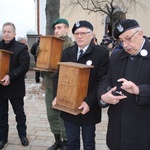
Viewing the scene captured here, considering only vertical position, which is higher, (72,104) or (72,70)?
(72,70)

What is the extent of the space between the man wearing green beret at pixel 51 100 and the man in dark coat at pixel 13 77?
1.27ft

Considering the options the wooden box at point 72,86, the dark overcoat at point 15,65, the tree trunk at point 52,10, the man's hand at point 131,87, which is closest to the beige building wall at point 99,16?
the tree trunk at point 52,10

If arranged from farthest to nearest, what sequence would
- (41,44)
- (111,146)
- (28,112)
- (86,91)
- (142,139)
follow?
(28,112)
(41,44)
(86,91)
(111,146)
(142,139)

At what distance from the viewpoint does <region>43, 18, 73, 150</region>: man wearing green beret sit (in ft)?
9.94

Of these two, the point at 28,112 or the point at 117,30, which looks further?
the point at 28,112

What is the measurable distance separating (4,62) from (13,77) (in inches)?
9.6

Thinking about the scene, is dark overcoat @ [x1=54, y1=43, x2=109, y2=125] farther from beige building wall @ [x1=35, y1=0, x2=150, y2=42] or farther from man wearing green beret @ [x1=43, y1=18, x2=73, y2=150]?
beige building wall @ [x1=35, y1=0, x2=150, y2=42]

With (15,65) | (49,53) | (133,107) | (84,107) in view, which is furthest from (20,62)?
(133,107)

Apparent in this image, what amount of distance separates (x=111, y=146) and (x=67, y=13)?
1891 centimetres

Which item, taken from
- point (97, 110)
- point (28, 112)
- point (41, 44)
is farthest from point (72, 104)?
point (28, 112)

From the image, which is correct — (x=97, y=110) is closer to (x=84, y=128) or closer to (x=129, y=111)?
(x=84, y=128)

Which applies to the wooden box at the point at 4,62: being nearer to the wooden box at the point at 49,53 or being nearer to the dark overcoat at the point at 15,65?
the dark overcoat at the point at 15,65

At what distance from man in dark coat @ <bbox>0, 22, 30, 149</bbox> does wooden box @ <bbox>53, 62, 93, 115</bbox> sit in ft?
3.56

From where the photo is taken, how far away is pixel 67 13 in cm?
1997
